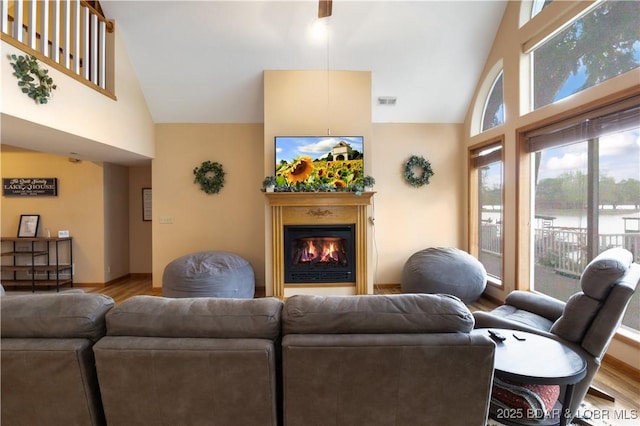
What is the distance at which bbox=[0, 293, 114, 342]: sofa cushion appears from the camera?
4.34 ft

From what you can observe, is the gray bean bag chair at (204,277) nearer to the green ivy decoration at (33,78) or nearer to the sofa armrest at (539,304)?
the green ivy decoration at (33,78)

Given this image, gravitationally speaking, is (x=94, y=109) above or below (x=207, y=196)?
above

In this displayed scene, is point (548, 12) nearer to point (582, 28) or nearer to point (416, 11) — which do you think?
point (582, 28)

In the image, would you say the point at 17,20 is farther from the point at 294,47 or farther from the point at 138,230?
the point at 138,230

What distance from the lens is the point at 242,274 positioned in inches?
176

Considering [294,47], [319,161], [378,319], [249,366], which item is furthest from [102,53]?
[378,319]

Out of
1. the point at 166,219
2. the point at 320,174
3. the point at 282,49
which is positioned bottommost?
the point at 166,219

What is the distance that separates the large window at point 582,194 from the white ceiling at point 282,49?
1.71 metres

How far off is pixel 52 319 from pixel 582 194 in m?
4.29

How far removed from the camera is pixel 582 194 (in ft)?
10.0

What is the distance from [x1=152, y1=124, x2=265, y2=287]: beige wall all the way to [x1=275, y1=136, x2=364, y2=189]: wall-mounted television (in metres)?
0.96

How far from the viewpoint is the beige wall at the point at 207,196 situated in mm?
5070

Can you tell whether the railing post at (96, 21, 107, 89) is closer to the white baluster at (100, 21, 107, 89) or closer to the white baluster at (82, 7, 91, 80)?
the white baluster at (100, 21, 107, 89)

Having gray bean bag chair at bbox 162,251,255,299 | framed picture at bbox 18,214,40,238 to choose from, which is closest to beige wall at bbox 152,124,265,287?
gray bean bag chair at bbox 162,251,255,299
